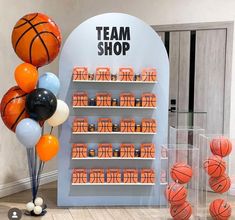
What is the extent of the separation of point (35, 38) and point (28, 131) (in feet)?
2.98

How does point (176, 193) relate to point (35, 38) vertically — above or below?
below

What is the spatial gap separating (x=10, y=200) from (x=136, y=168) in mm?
1631

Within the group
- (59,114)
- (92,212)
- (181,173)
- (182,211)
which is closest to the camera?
(181,173)

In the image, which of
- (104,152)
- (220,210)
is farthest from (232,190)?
(104,152)

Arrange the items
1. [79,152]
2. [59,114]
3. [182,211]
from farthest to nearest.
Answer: [79,152] < [59,114] < [182,211]

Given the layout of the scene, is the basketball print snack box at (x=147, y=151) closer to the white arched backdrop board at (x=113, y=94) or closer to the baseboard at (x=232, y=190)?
the white arched backdrop board at (x=113, y=94)

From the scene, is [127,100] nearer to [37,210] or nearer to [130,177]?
[130,177]

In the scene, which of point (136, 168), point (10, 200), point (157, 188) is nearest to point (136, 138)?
point (136, 168)

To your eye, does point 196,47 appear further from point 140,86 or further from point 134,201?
point 134,201

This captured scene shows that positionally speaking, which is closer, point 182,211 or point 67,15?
point 182,211

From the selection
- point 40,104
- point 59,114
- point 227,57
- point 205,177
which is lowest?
point 205,177

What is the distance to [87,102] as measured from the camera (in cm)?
431

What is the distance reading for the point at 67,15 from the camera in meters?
5.77

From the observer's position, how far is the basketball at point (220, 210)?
3.85 m
